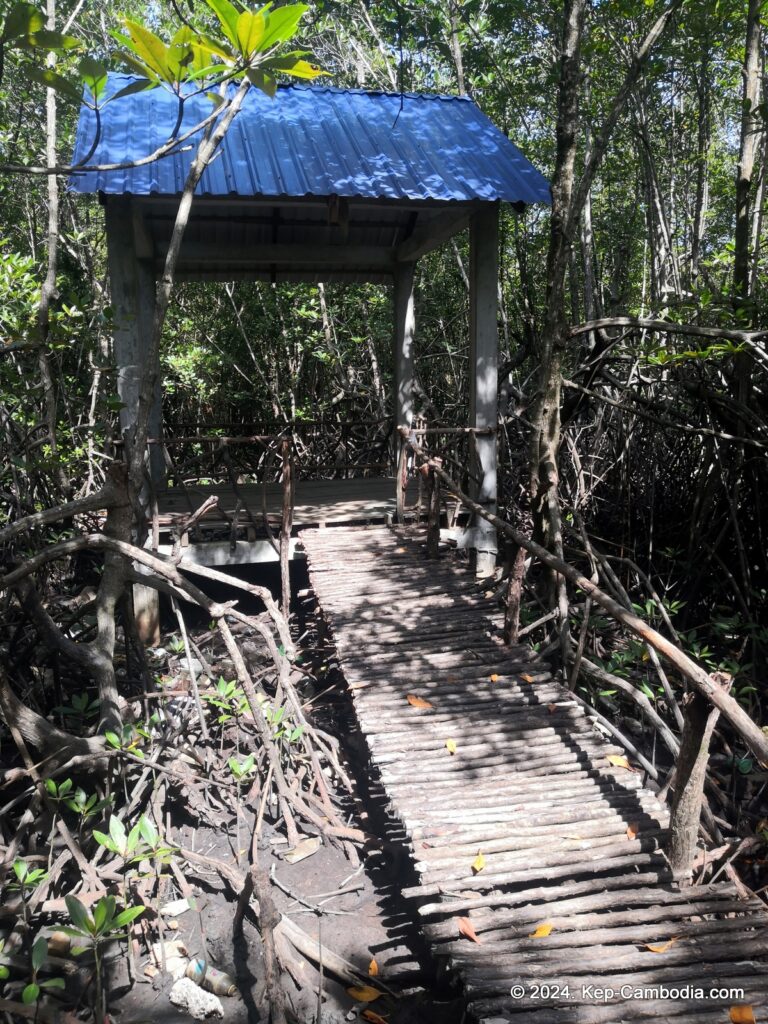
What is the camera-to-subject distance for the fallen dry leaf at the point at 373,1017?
9.11 ft

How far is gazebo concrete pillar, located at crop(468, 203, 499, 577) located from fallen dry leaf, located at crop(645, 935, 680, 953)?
3846mm

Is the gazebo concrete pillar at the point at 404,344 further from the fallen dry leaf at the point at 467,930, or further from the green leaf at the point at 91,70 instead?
the green leaf at the point at 91,70

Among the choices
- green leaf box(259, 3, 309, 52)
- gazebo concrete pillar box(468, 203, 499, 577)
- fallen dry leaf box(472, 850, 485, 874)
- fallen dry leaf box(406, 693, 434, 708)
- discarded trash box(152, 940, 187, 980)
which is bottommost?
discarded trash box(152, 940, 187, 980)

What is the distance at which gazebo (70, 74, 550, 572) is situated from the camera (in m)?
5.54

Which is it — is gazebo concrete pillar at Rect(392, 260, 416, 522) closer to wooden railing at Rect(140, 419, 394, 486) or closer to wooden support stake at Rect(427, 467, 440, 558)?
wooden railing at Rect(140, 419, 394, 486)

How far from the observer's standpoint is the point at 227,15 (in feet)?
6.75

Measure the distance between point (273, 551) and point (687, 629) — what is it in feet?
11.6

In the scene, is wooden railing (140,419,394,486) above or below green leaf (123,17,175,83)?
below

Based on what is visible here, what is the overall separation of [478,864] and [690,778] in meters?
0.83

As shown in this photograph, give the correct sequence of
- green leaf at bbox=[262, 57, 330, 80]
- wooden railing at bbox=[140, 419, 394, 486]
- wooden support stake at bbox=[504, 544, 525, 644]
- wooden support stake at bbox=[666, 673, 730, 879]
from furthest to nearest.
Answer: wooden railing at bbox=[140, 419, 394, 486] → wooden support stake at bbox=[504, 544, 525, 644] → wooden support stake at bbox=[666, 673, 730, 879] → green leaf at bbox=[262, 57, 330, 80]

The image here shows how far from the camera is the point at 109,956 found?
306 cm

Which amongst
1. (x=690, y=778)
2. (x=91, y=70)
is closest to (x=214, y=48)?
(x=91, y=70)

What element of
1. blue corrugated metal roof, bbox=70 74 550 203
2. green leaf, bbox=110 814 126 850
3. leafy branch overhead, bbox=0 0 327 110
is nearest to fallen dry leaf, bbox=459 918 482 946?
green leaf, bbox=110 814 126 850

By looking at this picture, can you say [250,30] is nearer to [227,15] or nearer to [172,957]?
[227,15]
